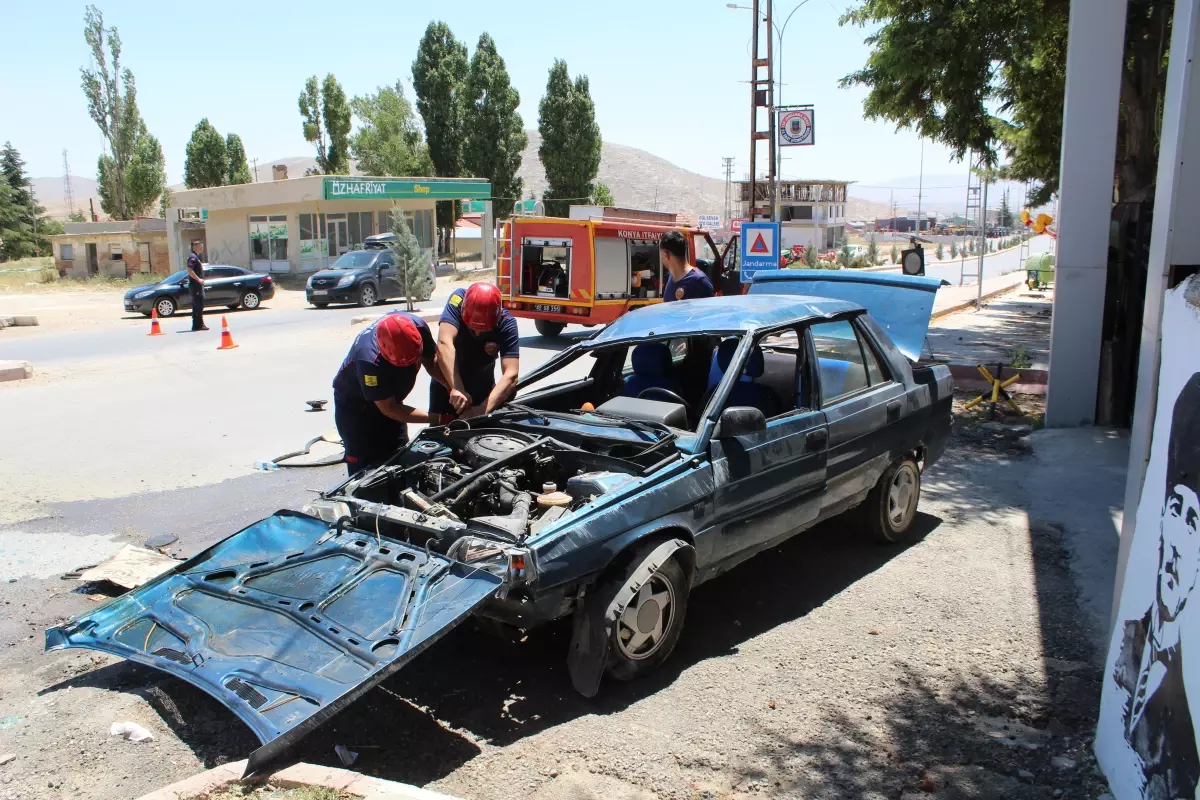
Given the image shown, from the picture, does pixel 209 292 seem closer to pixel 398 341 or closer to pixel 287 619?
pixel 398 341

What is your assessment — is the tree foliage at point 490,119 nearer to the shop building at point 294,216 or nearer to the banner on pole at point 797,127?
the shop building at point 294,216

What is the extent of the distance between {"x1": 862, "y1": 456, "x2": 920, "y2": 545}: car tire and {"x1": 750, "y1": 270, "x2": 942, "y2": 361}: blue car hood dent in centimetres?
123

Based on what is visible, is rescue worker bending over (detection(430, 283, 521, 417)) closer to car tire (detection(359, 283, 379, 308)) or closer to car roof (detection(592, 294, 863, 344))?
car roof (detection(592, 294, 863, 344))

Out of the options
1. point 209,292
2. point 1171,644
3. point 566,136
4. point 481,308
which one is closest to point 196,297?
point 209,292

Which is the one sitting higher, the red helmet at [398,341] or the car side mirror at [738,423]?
the red helmet at [398,341]

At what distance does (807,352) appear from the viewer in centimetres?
505

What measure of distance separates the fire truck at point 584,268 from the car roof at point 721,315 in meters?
9.18

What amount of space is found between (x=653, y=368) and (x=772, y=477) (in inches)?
51.8

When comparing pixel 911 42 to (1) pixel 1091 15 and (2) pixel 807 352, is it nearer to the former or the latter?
(1) pixel 1091 15

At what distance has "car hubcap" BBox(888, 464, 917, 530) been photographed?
18.7 ft

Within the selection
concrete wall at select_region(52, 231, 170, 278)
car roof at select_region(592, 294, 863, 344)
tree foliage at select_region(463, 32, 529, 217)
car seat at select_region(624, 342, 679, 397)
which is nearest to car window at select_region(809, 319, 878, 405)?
car roof at select_region(592, 294, 863, 344)

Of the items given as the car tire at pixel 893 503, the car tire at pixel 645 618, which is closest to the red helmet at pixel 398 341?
the car tire at pixel 645 618

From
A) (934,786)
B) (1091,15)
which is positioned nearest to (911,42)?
(1091,15)

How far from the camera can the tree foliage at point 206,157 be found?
194 feet
